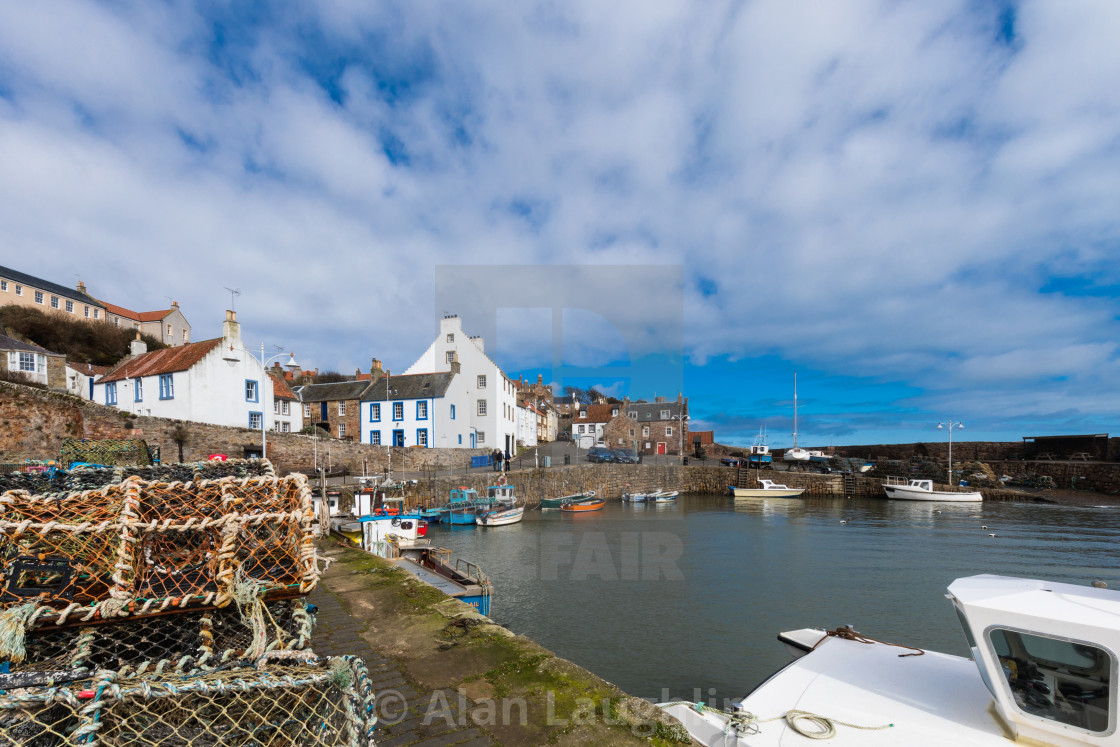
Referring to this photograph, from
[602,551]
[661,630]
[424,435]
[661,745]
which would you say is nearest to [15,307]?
[424,435]

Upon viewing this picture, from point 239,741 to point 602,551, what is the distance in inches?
827

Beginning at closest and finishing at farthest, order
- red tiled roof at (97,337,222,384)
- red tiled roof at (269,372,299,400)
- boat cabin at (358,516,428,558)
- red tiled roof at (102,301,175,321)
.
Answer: boat cabin at (358,516,428,558) < red tiled roof at (97,337,222,384) < red tiled roof at (269,372,299,400) < red tiled roof at (102,301,175,321)

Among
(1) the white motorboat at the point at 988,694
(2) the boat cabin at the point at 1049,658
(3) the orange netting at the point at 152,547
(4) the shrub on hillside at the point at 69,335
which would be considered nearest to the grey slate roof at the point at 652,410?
(4) the shrub on hillside at the point at 69,335

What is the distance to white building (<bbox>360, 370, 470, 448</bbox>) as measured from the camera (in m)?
39.5

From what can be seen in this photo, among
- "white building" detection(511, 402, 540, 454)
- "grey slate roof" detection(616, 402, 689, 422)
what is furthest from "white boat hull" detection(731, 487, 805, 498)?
"white building" detection(511, 402, 540, 454)

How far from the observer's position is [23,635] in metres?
2.56

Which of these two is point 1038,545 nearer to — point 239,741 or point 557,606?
point 557,606

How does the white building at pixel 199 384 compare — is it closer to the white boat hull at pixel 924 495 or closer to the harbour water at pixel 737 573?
the harbour water at pixel 737 573

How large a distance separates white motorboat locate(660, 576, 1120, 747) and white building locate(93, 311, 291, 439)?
31076 millimetres

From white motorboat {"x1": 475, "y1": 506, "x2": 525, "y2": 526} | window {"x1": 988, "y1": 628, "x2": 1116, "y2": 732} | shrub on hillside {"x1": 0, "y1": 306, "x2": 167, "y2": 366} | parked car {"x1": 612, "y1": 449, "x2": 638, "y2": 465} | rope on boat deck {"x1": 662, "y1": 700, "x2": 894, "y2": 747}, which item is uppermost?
shrub on hillside {"x1": 0, "y1": 306, "x2": 167, "y2": 366}

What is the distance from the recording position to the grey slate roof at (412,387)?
39969mm

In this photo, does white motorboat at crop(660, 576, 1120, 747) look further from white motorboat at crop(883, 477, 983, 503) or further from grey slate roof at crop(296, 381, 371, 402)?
grey slate roof at crop(296, 381, 371, 402)

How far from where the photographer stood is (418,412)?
39.8 metres

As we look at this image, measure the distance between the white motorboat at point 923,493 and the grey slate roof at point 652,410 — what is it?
28243 millimetres
